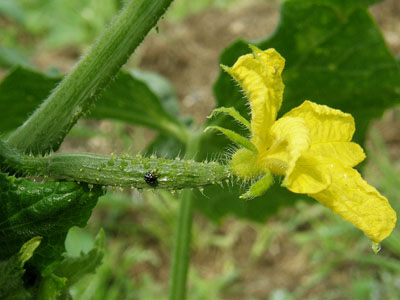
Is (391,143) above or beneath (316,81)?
beneath

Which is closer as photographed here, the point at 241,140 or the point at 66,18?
the point at 241,140

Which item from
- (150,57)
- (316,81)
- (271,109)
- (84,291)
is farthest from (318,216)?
(271,109)

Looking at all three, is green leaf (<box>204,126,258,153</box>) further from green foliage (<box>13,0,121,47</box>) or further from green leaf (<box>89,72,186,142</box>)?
green foliage (<box>13,0,121,47</box>)

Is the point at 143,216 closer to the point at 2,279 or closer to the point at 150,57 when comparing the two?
the point at 150,57

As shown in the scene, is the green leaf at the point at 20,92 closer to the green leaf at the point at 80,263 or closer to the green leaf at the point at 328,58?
the green leaf at the point at 328,58

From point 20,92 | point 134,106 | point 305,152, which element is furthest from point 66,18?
point 305,152

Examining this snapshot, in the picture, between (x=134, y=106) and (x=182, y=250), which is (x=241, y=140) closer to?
(x=182, y=250)
